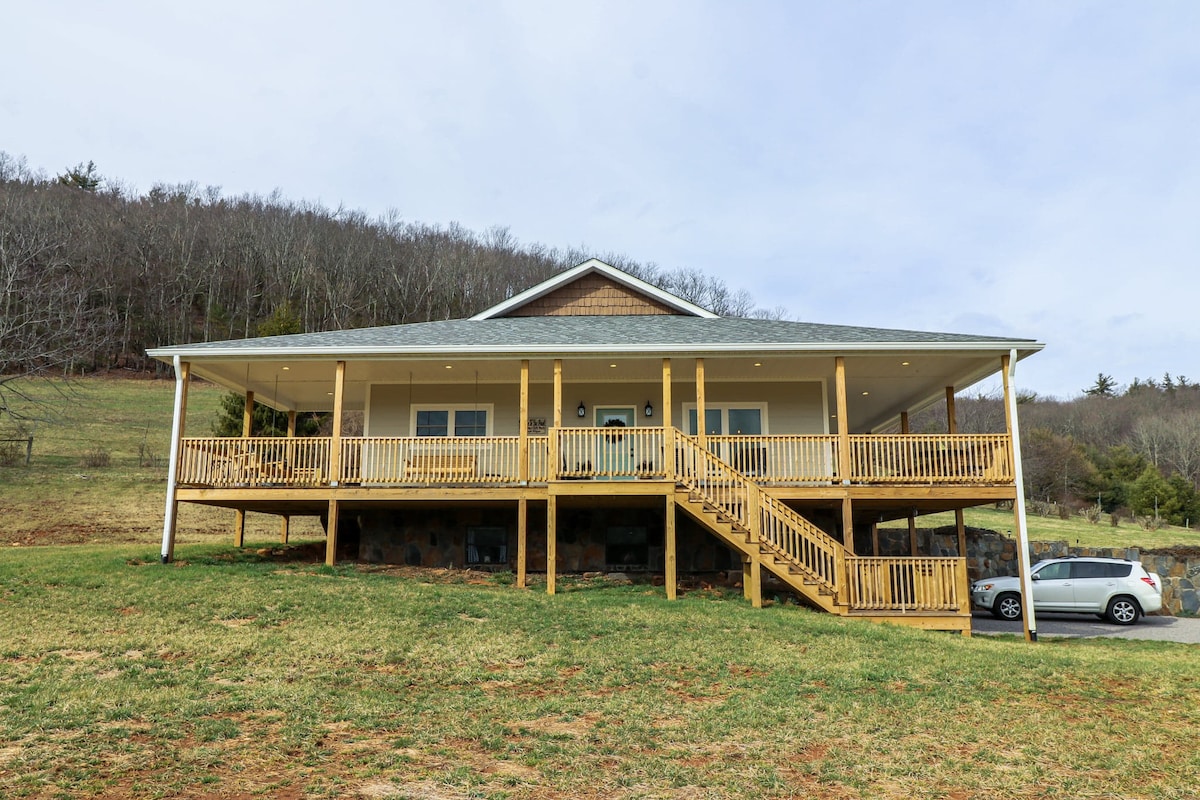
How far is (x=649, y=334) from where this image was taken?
17.4m

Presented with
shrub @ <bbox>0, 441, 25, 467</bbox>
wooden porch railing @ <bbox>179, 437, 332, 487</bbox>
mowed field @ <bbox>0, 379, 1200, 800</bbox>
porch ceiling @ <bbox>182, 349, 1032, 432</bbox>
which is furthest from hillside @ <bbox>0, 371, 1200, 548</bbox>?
mowed field @ <bbox>0, 379, 1200, 800</bbox>

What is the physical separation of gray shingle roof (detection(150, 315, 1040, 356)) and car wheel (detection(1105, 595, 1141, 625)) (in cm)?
577

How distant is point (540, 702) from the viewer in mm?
8422

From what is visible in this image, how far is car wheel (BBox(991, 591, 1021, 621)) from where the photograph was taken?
1770 cm

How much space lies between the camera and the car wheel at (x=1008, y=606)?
17703mm

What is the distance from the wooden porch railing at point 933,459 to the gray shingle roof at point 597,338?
1714mm

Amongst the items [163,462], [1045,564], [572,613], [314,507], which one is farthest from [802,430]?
[163,462]

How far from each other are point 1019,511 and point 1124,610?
4.39 meters

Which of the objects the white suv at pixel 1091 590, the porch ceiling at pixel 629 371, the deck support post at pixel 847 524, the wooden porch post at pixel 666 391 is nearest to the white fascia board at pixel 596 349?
the porch ceiling at pixel 629 371

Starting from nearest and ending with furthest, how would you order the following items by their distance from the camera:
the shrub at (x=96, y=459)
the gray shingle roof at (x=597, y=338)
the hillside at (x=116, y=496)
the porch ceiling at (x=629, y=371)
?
the gray shingle roof at (x=597, y=338), the porch ceiling at (x=629, y=371), the hillside at (x=116, y=496), the shrub at (x=96, y=459)

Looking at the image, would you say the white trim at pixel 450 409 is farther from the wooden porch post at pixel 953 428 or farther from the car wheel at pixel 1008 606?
the car wheel at pixel 1008 606

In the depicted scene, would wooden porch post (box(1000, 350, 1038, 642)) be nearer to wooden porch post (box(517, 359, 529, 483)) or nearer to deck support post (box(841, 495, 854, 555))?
deck support post (box(841, 495, 854, 555))

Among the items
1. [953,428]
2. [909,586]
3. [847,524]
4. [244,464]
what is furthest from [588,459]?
[953,428]

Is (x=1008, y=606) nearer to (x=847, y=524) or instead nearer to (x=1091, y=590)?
(x=1091, y=590)
